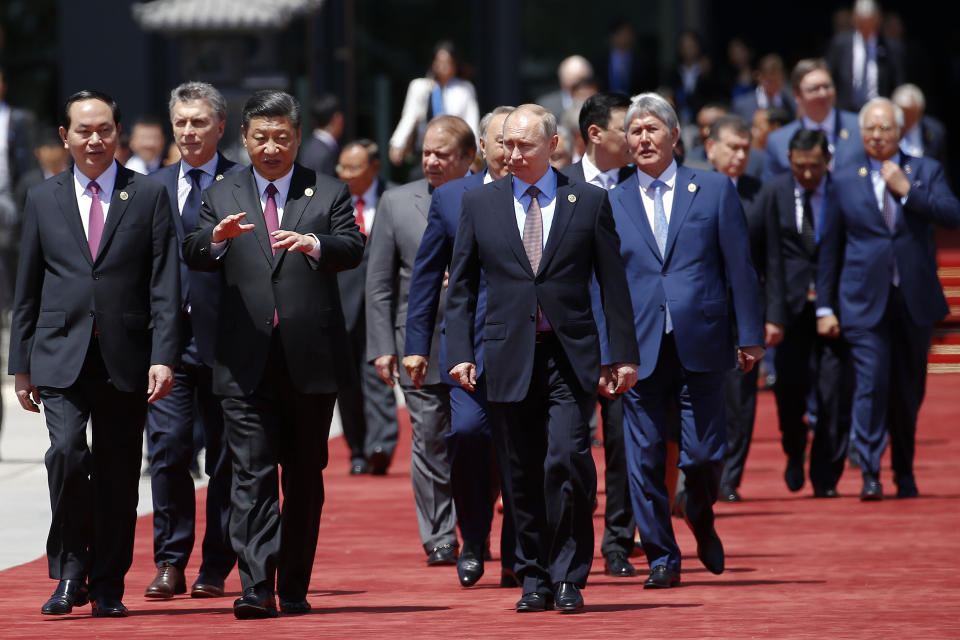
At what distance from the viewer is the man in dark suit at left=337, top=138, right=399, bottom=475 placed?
12.4 metres

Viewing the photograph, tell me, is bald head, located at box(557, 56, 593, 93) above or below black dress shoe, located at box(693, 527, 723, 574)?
above

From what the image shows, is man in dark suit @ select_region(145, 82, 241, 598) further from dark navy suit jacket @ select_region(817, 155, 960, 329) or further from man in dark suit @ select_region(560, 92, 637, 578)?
dark navy suit jacket @ select_region(817, 155, 960, 329)

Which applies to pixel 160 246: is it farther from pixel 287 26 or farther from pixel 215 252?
pixel 287 26

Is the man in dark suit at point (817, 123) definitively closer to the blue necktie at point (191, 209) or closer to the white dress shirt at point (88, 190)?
the blue necktie at point (191, 209)

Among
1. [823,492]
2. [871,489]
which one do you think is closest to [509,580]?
[871,489]

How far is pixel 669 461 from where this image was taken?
9.20 meters

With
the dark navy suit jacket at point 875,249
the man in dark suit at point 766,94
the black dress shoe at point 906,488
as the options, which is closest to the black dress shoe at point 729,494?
the black dress shoe at point 906,488

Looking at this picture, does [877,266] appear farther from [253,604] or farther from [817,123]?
[253,604]

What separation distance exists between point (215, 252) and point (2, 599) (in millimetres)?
1800

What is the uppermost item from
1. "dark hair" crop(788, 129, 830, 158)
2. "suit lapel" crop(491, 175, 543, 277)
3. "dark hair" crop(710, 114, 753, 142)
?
"dark hair" crop(710, 114, 753, 142)

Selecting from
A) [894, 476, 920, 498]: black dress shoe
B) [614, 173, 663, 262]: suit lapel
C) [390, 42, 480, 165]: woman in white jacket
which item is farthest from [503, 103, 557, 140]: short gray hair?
[390, 42, 480, 165]: woman in white jacket

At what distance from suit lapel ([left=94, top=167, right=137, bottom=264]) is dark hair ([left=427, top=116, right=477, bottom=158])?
2072mm

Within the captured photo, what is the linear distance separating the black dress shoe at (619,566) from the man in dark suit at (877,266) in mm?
2658

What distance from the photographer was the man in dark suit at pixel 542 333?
25.4 ft
